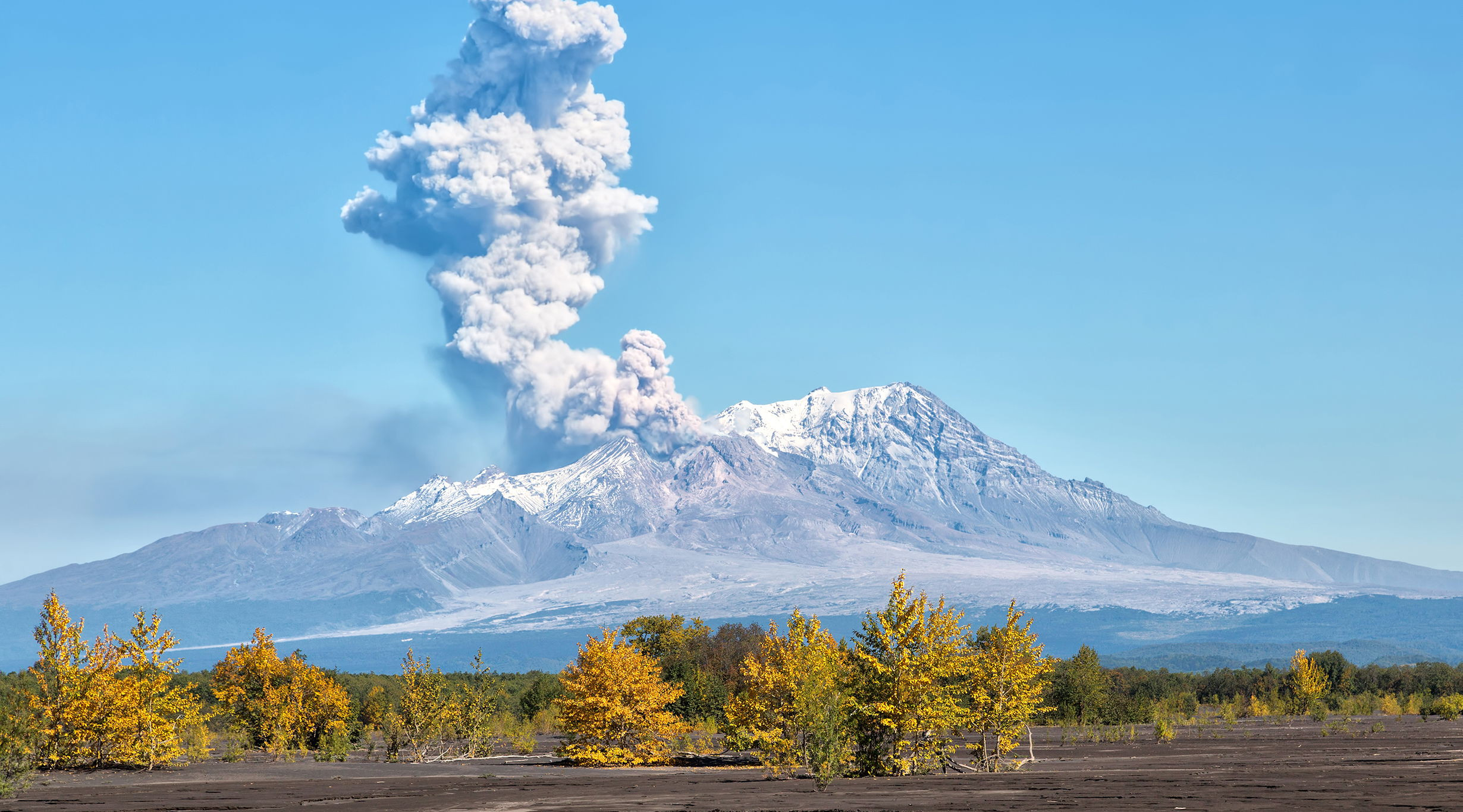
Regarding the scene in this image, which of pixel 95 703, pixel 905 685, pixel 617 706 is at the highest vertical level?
pixel 95 703

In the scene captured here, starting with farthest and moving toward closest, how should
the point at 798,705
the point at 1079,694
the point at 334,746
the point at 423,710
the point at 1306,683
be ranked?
1. the point at 1306,683
2. the point at 1079,694
3. the point at 423,710
4. the point at 334,746
5. the point at 798,705

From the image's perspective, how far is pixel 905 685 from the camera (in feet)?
109

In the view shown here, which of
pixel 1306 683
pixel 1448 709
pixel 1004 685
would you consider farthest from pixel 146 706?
pixel 1306 683

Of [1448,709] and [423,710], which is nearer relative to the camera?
[423,710]

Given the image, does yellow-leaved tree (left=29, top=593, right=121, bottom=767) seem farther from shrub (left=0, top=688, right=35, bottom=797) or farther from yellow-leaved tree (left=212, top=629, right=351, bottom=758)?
yellow-leaved tree (left=212, top=629, right=351, bottom=758)

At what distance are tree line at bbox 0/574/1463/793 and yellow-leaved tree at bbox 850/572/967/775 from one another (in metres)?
0.05

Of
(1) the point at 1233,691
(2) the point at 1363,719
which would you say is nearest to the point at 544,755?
(2) the point at 1363,719

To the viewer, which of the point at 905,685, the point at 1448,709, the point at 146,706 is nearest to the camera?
the point at 905,685

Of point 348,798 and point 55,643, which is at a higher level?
point 55,643

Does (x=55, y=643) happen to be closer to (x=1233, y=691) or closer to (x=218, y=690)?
(x=218, y=690)

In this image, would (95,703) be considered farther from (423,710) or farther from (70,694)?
(423,710)

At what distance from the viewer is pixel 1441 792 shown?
24.9 metres

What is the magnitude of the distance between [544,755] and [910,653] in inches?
941

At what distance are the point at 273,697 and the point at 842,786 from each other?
26.7 metres
